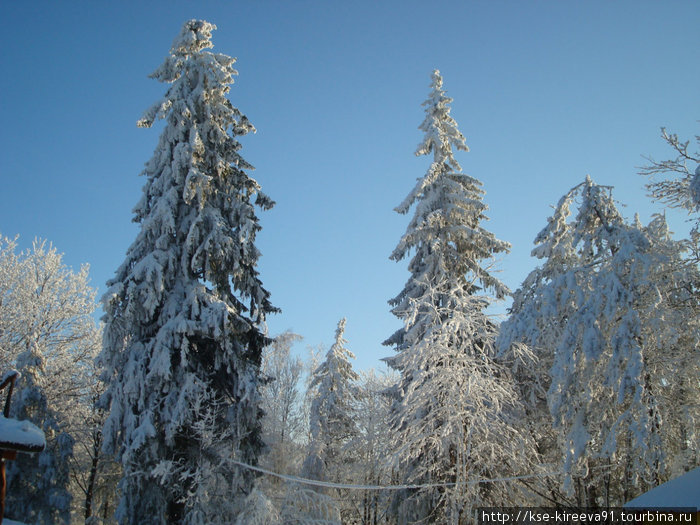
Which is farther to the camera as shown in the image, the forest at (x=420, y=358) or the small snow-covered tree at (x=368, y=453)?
the small snow-covered tree at (x=368, y=453)

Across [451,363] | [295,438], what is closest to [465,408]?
[451,363]

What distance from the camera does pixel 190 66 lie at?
591 inches

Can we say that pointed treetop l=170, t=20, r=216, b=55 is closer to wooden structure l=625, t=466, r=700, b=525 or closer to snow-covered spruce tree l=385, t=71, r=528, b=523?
snow-covered spruce tree l=385, t=71, r=528, b=523

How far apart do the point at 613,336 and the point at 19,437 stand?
10831mm

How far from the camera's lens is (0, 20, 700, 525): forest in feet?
33.8

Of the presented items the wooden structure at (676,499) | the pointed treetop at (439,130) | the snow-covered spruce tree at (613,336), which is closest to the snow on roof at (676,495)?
the wooden structure at (676,499)

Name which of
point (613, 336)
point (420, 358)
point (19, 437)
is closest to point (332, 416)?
point (420, 358)

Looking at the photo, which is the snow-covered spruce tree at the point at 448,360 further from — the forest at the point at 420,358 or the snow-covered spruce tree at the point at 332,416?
the snow-covered spruce tree at the point at 332,416

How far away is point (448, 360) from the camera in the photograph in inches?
456

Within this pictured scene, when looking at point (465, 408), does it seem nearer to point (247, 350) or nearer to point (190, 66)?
point (247, 350)

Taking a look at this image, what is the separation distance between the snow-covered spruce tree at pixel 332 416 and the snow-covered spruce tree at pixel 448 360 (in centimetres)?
692

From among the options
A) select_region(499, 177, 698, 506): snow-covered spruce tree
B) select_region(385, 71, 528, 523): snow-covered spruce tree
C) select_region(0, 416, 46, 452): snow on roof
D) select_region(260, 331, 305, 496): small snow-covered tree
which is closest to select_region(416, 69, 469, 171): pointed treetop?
select_region(385, 71, 528, 523): snow-covered spruce tree

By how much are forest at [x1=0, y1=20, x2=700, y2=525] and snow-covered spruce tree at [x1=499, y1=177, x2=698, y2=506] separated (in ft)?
0.15

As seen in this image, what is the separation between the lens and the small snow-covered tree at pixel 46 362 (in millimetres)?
16203
